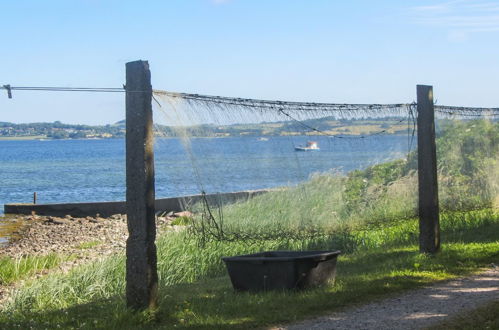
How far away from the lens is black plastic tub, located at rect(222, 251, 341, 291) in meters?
10.0

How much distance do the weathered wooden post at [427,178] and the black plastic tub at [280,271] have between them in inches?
123

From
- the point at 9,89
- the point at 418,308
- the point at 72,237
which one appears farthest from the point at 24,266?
the point at 418,308

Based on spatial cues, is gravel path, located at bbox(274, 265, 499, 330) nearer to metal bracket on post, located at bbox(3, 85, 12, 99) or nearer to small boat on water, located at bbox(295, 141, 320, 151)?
small boat on water, located at bbox(295, 141, 320, 151)

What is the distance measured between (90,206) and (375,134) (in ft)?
62.8

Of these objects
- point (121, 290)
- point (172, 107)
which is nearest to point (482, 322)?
point (172, 107)

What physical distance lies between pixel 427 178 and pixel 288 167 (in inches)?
94.0

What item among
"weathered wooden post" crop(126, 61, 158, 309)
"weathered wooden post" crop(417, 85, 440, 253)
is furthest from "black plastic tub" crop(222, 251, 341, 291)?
"weathered wooden post" crop(417, 85, 440, 253)

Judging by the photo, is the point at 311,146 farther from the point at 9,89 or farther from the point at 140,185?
the point at 9,89

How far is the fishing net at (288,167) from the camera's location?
11.0 metres

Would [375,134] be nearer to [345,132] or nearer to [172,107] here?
[345,132]

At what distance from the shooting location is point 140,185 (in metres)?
8.98

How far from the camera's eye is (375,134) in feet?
45.8

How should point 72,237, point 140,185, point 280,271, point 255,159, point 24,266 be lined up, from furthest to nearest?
point 72,237 < point 24,266 < point 255,159 < point 280,271 < point 140,185

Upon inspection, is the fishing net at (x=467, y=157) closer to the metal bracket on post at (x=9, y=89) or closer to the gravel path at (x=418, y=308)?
the gravel path at (x=418, y=308)
